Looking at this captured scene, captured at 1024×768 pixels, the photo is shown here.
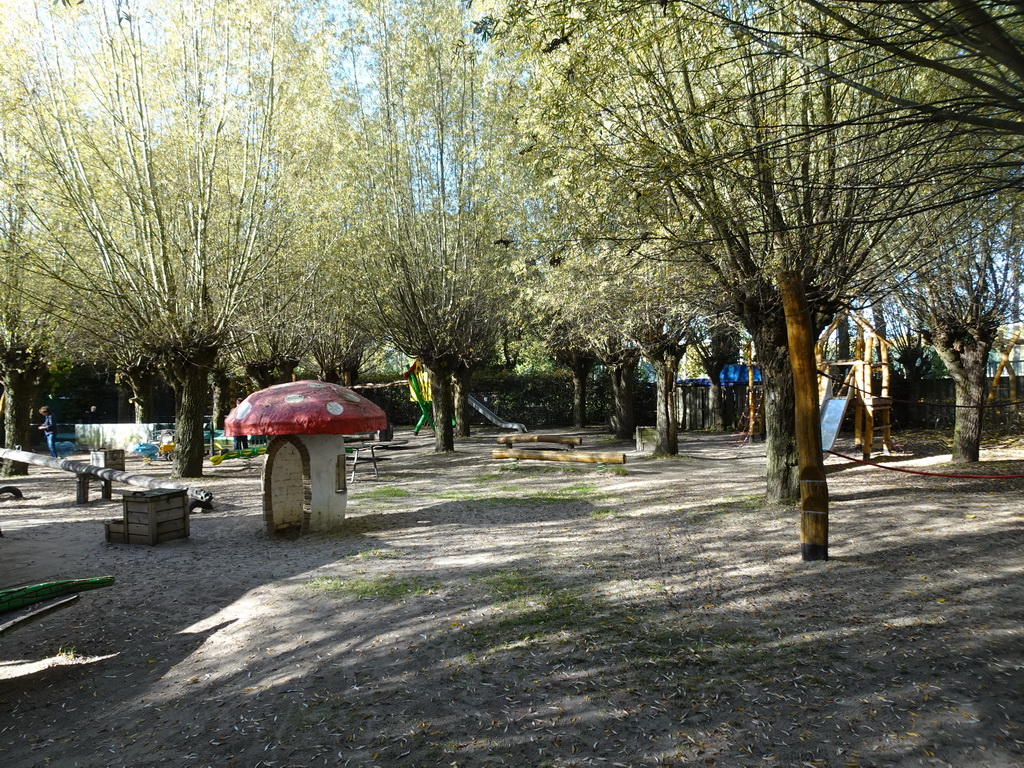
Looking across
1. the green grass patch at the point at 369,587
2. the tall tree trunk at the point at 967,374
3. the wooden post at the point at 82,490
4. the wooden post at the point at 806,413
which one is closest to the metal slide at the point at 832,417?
the tall tree trunk at the point at 967,374

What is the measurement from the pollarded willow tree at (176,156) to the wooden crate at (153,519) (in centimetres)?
542

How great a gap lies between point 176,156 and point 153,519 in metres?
7.87

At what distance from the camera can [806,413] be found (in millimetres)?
6285

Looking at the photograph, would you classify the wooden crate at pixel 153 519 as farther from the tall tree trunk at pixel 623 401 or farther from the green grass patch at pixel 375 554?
the tall tree trunk at pixel 623 401

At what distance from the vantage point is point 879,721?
3385 mm

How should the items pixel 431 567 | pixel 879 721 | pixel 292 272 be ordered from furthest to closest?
pixel 292 272 → pixel 431 567 → pixel 879 721

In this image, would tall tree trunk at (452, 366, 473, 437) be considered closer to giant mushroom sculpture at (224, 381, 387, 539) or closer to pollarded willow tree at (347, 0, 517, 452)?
pollarded willow tree at (347, 0, 517, 452)

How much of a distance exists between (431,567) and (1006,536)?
5.56 metres

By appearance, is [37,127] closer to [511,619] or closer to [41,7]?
[41,7]

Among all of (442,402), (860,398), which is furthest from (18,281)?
(860,398)

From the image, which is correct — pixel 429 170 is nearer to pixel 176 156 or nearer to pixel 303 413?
pixel 176 156

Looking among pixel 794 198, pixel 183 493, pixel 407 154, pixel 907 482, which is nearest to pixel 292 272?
pixel 407 154

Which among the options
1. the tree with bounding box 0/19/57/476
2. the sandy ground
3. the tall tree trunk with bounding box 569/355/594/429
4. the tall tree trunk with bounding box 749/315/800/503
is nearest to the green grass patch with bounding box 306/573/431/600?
the sandy ground

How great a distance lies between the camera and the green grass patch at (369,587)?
224 inches
